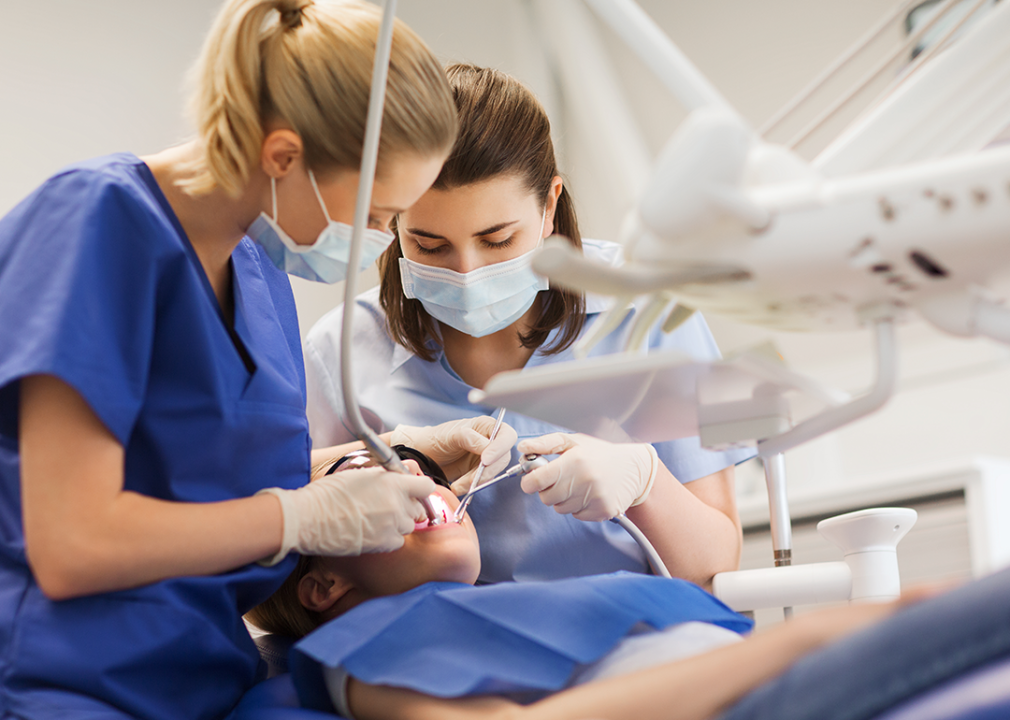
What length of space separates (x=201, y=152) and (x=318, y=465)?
2.04ft

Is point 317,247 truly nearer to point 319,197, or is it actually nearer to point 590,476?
point 319,197

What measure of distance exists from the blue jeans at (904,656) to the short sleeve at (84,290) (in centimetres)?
83

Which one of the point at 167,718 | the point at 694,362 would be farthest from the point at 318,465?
the point at 694,362

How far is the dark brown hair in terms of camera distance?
5.27 feet

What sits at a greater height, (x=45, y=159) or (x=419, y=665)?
(x=45, y=159)

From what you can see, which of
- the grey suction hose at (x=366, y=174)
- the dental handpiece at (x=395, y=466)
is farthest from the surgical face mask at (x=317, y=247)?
the dental handpiece at (x=395, y=466)

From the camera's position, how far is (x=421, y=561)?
140 cm

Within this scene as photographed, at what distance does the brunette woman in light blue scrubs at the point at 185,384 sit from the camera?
1.03 meters

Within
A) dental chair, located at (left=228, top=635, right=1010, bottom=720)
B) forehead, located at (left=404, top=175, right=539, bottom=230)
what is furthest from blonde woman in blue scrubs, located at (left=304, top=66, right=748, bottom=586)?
dental chair, located at (left=228, top=635, right=1010, bottom=720)

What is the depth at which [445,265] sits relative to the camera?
5.44ft

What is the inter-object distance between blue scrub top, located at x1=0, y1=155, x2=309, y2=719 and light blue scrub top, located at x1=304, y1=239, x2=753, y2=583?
53cm

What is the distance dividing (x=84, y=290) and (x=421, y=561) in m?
0.66

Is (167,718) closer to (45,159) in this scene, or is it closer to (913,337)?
(45,159)

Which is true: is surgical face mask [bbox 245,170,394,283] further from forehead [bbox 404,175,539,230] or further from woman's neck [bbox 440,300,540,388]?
woman's neck [bbox 440,300,540,388]
